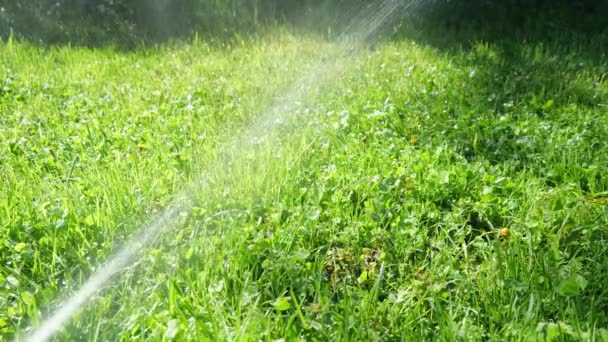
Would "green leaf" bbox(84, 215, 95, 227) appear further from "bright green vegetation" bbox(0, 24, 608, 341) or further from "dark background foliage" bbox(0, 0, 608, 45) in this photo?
"dark background foliage" bbox(0, 0, 608, 45)

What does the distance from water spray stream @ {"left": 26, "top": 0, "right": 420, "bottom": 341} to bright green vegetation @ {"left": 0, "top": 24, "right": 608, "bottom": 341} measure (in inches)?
2.0

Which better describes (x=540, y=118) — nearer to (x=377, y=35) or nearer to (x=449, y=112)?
(x=449, y=112)

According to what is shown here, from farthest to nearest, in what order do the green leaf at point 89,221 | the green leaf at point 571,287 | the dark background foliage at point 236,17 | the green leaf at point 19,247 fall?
the dark background foliage at point 236,17 → the green leaf at point 89,221 → the green leaf at point 19,247 → the green leaf at point 571,287

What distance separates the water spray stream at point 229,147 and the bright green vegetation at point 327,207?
5 cm

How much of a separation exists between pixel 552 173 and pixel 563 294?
95 cm

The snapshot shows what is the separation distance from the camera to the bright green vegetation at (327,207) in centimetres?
158

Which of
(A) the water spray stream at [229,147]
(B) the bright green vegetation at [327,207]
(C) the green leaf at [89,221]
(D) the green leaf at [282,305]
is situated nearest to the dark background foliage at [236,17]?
(A) the water spray stream at [229,147]

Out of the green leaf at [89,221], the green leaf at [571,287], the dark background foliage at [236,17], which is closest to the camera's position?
the green leaf at [571,287]

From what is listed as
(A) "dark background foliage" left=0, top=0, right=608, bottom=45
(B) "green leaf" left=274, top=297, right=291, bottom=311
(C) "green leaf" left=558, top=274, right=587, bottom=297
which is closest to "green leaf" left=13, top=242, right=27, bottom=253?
(B) "green leaf" left=274, top=297, right=291, bottom=311

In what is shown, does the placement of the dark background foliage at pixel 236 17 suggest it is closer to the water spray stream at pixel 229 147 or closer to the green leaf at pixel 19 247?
the water spray stream at pixel 229 147

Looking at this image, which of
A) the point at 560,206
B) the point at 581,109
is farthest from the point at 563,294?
the point at 581,109

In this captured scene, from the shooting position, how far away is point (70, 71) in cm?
430

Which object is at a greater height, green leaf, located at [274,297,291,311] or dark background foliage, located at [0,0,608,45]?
dark background foliage, located at [0,0,608,45]

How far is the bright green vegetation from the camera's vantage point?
5.18 feet
